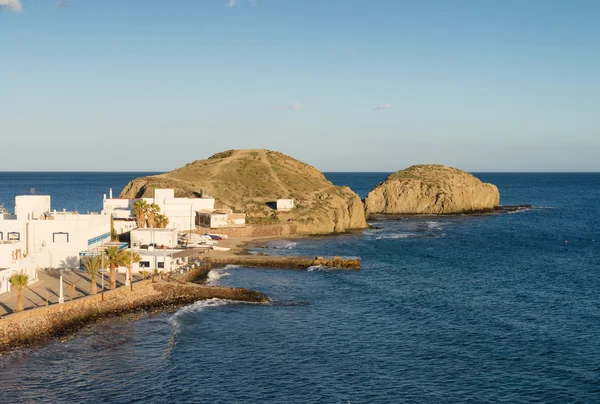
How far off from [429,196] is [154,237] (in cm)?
11287

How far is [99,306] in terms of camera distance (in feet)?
185

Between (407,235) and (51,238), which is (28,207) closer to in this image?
(51,238)

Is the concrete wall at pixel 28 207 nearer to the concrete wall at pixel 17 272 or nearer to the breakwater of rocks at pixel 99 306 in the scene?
the concrete wall at pixel 17 272

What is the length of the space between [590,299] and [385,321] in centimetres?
2570

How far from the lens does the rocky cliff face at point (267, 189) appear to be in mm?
128500

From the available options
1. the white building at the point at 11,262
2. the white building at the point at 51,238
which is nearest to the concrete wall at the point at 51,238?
the white building at the point at 51,238

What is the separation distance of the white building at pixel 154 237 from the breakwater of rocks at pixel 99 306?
14.6 m

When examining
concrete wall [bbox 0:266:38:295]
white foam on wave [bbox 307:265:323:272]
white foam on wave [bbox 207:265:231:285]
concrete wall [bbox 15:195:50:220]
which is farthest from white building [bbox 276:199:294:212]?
concrete wall [bbox 0:266:38:295]

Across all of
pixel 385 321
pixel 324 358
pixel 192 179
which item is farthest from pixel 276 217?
pixel 324 358

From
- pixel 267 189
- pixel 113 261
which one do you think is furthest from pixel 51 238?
pixel 267 189

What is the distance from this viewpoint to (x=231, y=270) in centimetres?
8294

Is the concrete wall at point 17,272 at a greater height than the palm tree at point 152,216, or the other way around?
the palm tree at point 152,216

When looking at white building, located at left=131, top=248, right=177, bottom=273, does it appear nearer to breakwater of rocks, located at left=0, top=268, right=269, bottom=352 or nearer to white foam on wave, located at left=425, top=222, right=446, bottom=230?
breakwater of rocks, located at left=0, top=268, right=269, bottom=352

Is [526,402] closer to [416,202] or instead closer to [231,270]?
[231,270]
